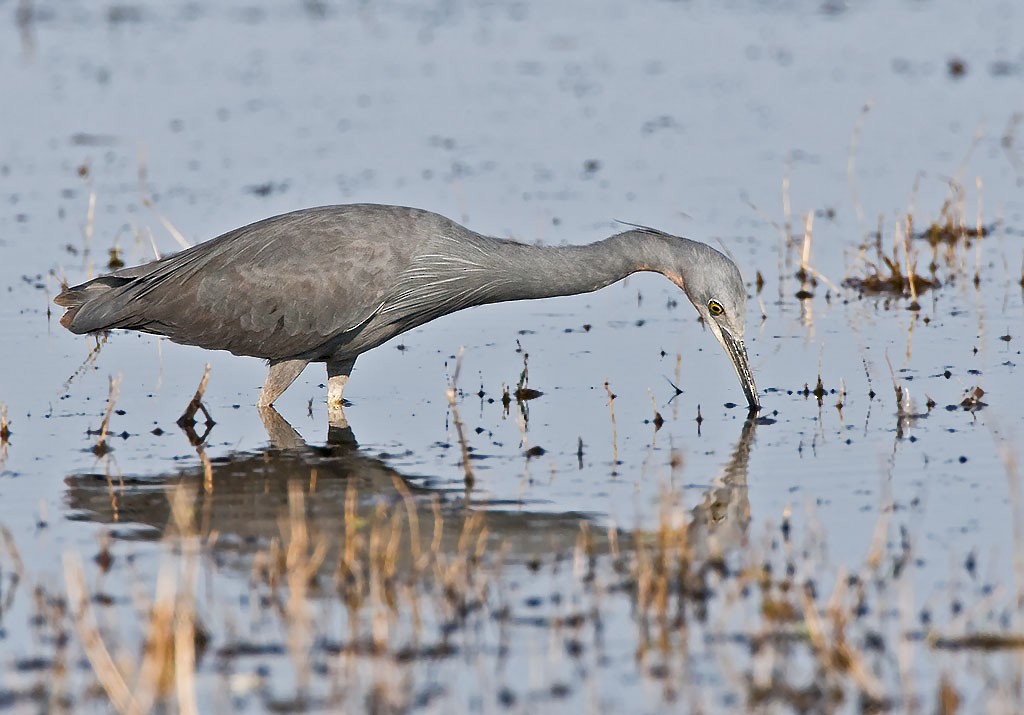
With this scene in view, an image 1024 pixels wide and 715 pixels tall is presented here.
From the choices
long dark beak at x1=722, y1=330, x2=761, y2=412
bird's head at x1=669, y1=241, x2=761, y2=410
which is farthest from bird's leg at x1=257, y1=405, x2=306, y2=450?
long dark beak at x1=722, y1=330, x2=761, y2=412

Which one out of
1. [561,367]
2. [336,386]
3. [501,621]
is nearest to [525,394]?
[561,367]

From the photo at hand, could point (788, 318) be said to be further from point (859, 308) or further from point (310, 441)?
point (310, 441)

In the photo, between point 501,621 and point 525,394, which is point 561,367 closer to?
point 525,394

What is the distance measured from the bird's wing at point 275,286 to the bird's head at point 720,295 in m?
1.49

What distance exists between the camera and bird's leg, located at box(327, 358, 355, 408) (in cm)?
974

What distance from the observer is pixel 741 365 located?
30.7ft

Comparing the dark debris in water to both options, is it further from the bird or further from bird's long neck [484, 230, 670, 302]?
bird's long neck [484, 230, 670, 302]

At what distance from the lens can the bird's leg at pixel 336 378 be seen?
9.74 m

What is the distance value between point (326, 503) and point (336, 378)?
1.91 m

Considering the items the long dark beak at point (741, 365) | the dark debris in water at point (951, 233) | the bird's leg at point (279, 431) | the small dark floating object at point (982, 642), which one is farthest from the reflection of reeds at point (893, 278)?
the small dark floating object at point (982, 642)

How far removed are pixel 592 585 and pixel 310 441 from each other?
10.1 feet

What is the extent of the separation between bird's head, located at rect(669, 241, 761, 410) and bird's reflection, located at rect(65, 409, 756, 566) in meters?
0.40

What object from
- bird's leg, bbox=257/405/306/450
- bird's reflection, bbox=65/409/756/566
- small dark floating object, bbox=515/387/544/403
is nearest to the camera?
bird's reflection, bbox=65/409/756/566

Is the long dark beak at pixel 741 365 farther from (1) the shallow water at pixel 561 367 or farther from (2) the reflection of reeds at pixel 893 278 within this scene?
(2) the reflection of reeds at pixel 893 278
